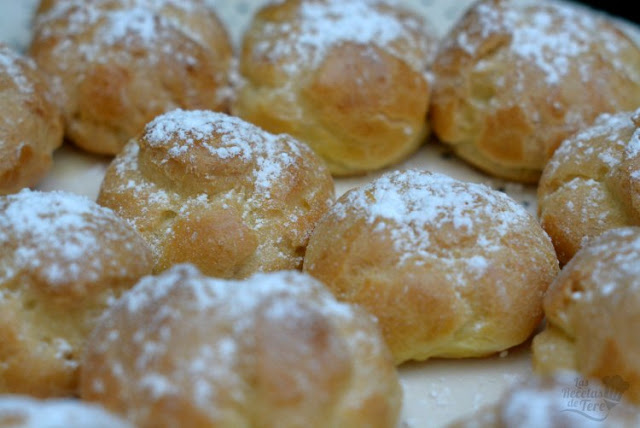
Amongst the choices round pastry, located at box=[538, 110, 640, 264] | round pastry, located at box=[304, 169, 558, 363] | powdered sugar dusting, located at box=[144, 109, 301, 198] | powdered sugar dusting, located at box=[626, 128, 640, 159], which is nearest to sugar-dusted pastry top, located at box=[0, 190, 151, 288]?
powdered sugar dusting, located at box=[144, 109, 301, 198]

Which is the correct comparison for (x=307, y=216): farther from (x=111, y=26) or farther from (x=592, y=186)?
(x=111, y=26)

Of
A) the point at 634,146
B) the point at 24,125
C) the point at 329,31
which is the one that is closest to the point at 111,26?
the point at 24,125

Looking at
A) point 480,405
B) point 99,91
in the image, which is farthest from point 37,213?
point 480,405

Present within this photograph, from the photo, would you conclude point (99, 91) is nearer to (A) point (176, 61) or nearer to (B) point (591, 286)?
(A) point (176, 61)

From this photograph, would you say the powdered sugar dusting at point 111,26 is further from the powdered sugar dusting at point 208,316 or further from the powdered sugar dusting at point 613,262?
the powdered sugar dusting at point 613,262

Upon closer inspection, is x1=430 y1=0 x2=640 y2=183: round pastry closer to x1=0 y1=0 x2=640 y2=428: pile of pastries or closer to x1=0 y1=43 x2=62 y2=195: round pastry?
x1=0 y1=0 x2=640 y2=428: pile of pastries

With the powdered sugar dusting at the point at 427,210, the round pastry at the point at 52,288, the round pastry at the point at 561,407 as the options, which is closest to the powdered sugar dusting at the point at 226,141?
the powdered sugar dusting at the point at 427,210
